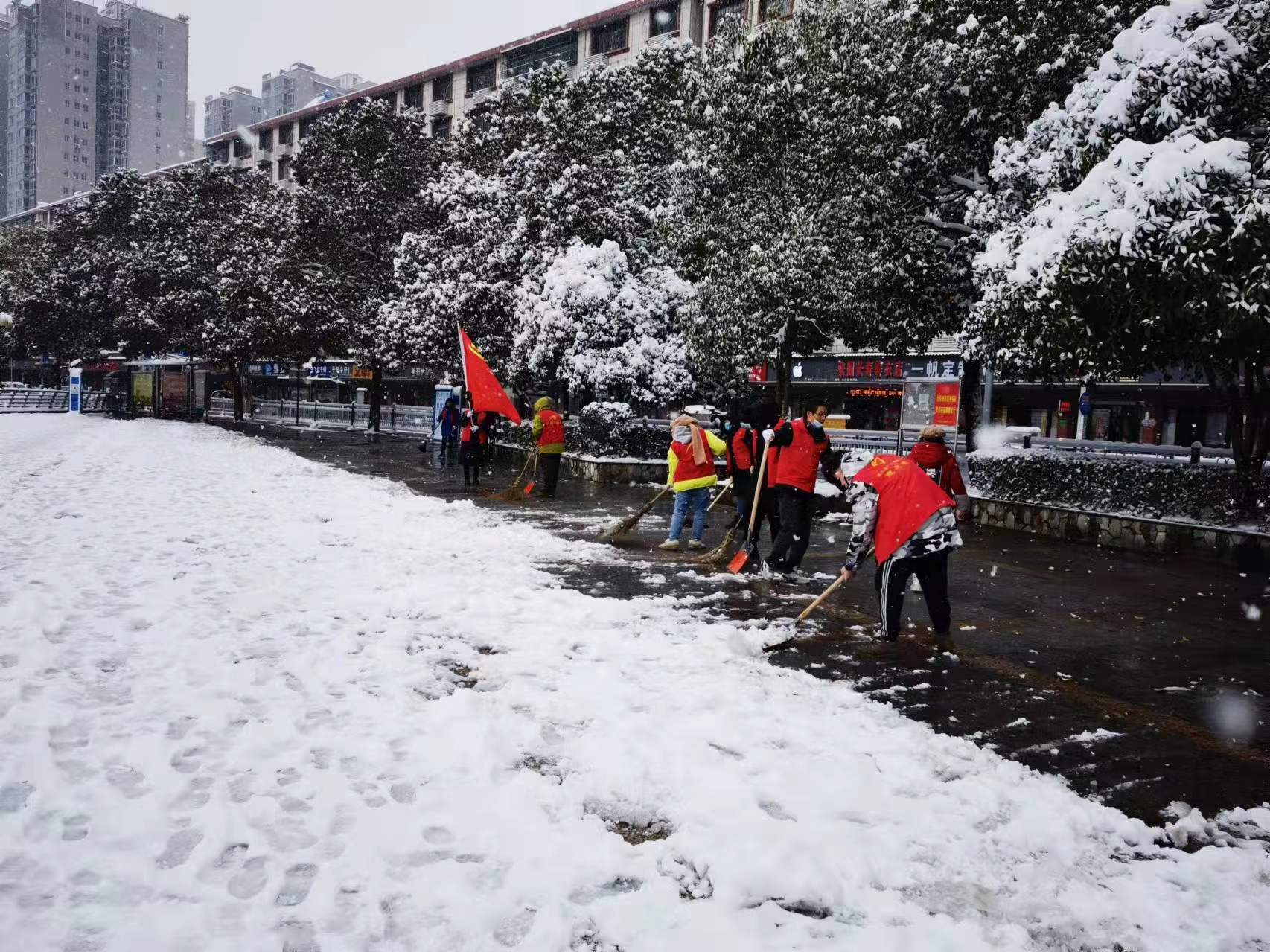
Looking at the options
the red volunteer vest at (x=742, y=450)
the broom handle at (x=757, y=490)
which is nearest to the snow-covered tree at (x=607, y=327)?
the red volunteer vest at (x=742, y=450)

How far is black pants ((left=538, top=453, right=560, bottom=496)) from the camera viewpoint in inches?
564

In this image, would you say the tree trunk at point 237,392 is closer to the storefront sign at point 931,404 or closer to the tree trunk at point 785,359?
the tree trunk at point 785,359

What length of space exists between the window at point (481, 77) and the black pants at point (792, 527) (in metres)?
48.4

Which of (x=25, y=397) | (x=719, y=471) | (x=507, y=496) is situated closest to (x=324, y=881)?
(x=507, y=496)

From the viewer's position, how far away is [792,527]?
829cm

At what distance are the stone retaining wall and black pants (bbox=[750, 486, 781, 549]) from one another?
5.47 meters

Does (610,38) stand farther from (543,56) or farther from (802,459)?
(802,459)

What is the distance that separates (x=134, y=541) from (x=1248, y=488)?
13.0m

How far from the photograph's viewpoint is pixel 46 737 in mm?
3918

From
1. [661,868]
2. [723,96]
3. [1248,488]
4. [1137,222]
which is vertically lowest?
→ [661,868]

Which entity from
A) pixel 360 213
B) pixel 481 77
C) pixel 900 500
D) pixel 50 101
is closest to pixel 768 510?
pixel 900 500

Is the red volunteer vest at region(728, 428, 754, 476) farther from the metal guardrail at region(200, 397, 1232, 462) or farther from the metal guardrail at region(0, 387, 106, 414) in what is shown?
the metal guardrail at region(0, 387, 106, 414)

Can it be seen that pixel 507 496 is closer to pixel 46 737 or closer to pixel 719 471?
pixel 719 471

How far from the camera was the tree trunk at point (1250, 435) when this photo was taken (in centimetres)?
1059
